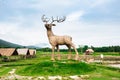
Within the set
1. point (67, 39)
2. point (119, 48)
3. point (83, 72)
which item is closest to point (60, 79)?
point (83, 72)

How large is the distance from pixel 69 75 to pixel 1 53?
→ 139 feet

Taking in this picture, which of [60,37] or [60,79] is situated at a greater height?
[60,37]

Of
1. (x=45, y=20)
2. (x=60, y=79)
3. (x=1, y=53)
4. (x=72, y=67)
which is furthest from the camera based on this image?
(x=1, y=53)

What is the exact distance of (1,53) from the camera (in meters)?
62.7

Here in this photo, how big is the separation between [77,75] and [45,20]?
267 inches

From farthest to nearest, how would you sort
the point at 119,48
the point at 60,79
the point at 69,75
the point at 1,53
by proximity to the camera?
the point at 119,48 → the point at 1,53 → the point at 69,75 → the point at 60,79

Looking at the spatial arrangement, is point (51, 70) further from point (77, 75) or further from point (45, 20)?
point (45, 20)

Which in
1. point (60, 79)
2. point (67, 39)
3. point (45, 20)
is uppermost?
point (45, 20)

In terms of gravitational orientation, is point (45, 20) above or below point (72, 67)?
above

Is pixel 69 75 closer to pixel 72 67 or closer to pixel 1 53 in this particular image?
pixel 72 67

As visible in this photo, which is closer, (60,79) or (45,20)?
(60,79)

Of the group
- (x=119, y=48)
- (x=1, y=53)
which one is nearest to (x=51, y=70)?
(x=1, y=53)

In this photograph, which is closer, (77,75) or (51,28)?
(77,75)

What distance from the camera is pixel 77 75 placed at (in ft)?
73.6
